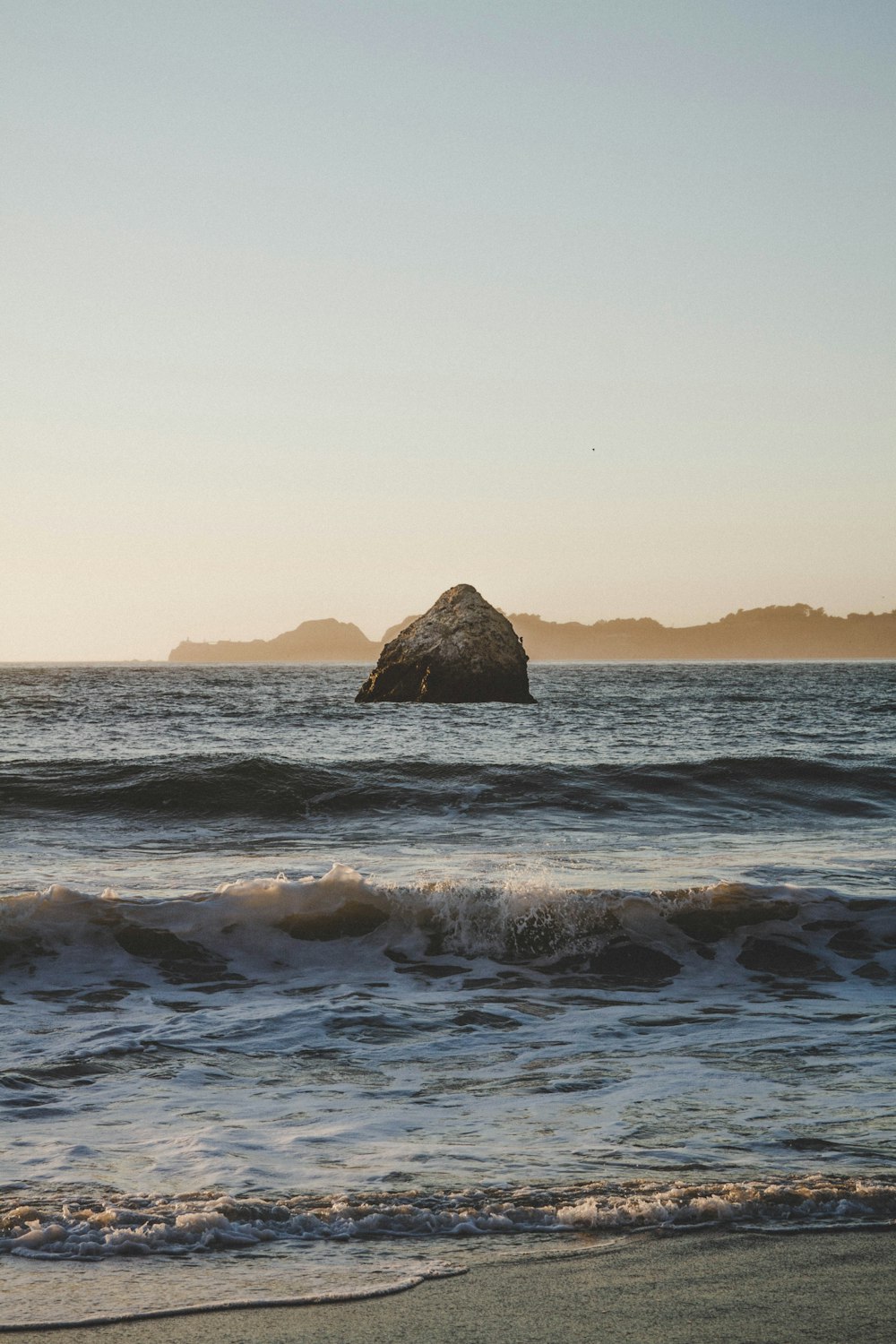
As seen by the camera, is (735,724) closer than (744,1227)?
No

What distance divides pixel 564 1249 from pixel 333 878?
21.9 feet

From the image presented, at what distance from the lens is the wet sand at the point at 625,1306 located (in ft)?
10.4

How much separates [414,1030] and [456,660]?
47.0 m

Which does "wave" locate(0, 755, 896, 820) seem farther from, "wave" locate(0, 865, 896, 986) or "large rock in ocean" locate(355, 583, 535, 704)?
"large rock in ocean" locate(355, 583, 535, 704)

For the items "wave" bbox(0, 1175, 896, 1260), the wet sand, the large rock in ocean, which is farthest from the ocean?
the large rock in ocean

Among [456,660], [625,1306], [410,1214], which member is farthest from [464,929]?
[456,660]

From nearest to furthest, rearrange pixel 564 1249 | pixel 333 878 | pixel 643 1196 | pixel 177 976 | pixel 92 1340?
pixel 92 1340
pixel 564 1249
pixel 643 1196
pixel 177 976
pixel 333 878

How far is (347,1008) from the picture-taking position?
7.51 metres

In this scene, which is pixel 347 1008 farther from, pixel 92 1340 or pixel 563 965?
pixel 92 1340

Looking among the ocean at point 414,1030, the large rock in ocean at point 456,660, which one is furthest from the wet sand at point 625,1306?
the large rock in ocean at point 456,660

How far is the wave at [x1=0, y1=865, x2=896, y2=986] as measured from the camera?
8875mm

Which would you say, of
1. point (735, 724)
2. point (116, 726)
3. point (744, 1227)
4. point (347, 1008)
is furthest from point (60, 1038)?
point (735, 724)

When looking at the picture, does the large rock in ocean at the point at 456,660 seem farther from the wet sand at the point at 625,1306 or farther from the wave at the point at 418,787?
the wet sand at the point at 625,1306

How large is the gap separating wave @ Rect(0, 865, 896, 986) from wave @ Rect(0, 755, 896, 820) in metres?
7.63
